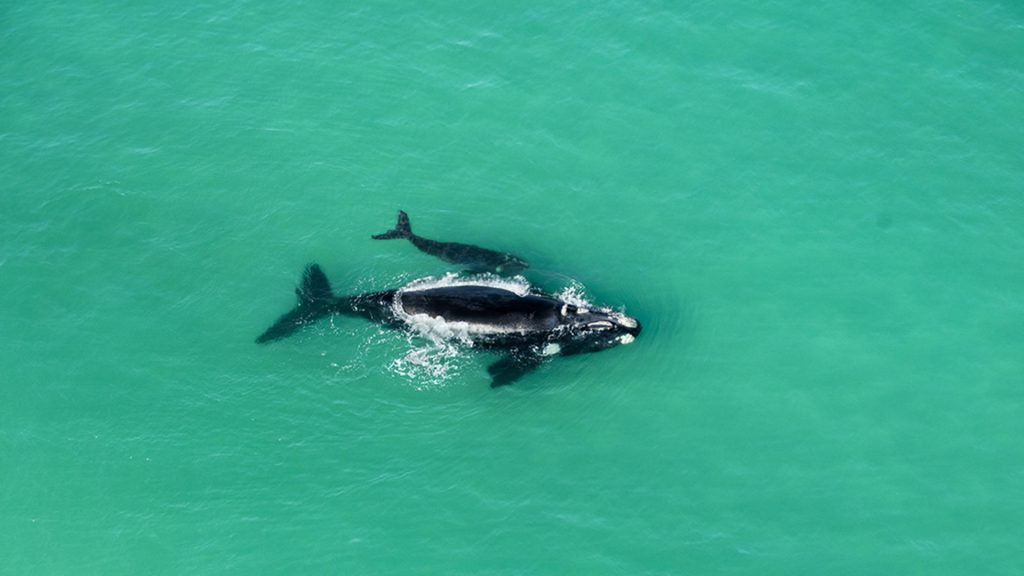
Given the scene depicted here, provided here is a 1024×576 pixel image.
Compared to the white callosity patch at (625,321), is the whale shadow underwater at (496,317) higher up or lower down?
lower down

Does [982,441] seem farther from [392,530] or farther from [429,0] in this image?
[429,0]

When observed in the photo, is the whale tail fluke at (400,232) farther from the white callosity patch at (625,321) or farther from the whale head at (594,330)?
the white callosity patch at (625,321)

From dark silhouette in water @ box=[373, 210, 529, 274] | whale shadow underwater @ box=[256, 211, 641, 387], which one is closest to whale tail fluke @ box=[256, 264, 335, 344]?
whale shadow underwater @ box=[256, 211, 641, 387]

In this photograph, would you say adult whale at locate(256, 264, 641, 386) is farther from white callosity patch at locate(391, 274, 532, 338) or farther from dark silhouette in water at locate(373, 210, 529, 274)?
dark silhouette in water at locate(373, 210, 529, 274)

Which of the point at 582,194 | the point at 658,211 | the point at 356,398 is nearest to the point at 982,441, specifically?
the point at 658,211

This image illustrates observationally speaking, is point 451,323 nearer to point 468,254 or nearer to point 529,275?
point 468,254

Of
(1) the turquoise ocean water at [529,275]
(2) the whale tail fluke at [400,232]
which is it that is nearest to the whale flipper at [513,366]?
(1) the turquoise ocean water at [529,275]
